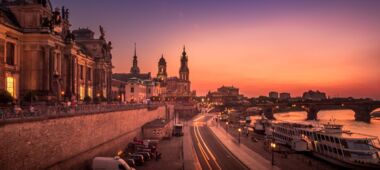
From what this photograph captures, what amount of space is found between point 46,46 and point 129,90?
77.2 m

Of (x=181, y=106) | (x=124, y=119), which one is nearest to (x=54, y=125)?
(x=124, y=119)

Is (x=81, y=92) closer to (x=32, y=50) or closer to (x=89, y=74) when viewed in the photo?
(x=89, y=74)

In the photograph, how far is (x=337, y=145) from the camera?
45.5 metres

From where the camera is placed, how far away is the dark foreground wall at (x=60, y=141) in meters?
22.3

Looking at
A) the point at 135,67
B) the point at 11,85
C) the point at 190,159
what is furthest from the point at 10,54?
the point at 135,67

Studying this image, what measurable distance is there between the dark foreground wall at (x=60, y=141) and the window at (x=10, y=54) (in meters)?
14.1

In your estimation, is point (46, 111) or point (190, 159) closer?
point (46, 111)

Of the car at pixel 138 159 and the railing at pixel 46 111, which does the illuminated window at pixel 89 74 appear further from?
the car at pixel 138 159

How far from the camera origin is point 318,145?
5125 cm

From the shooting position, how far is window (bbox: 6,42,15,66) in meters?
41.5

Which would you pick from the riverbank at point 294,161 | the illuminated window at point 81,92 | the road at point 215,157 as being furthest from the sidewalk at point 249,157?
the illuminated window at point 81,92

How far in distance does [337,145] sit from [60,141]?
37.2 metres

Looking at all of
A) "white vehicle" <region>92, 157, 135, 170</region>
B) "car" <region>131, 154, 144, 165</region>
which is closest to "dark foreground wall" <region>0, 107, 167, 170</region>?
"white vehicle" <region>92, 157, 135, 170</region>

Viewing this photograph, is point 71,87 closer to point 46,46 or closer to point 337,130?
point 46,46
